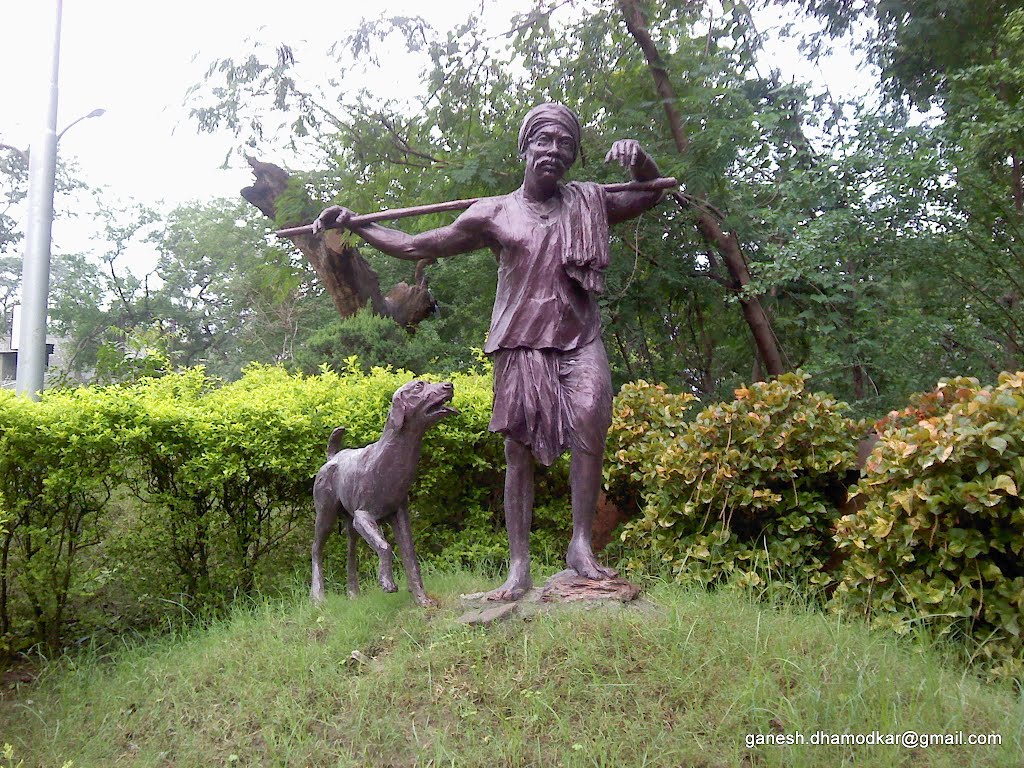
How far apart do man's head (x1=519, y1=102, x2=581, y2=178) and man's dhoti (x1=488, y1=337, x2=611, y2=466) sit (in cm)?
92

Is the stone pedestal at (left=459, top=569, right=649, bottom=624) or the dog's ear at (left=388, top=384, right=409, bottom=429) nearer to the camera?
the stone pedestal at (left=459, top=569, right=649, bottom=624)

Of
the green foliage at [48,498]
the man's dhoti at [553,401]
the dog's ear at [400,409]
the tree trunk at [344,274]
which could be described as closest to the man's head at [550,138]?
the man's dhoti at [553,401]

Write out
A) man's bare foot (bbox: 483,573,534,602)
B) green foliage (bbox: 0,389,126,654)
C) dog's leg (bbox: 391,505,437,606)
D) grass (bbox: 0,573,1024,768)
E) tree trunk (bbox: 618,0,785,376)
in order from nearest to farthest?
grass (bbox: 0,573,1024,768) → man's bare foot (bbox: 483,573,534,602) → dog's leg (bbox: 391,505,437,606) → green foliage (bbox: 0,389,126,654) → tree trunk (bbox: 618,0,785,376)

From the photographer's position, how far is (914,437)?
12.0 ft

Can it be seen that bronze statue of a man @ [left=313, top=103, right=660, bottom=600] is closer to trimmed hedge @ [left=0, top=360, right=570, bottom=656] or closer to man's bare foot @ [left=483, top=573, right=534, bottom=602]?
man's bare foot @ [left=483, top=573, right=534, bottom=602]

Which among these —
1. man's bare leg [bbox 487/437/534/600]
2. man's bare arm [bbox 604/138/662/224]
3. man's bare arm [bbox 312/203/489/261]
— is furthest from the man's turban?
man's bare leg [bbox 487/437/534/600]

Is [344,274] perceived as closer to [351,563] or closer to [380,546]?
[351,563]

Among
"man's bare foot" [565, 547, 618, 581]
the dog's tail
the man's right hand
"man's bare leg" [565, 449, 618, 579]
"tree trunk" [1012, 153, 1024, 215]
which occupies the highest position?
"tree trunk" [1012, 153, 1024, 215]

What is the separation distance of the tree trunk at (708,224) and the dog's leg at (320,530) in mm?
4367

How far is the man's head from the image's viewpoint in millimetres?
3867

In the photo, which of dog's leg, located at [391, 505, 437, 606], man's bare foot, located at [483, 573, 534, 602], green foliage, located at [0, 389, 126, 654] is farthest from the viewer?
green foliage, located at [0, 389, 126, 654]

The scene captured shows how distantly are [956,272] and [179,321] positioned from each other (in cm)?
1760

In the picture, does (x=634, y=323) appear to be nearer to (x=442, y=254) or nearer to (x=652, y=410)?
(x=652, y=410)

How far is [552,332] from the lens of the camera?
3.83m
